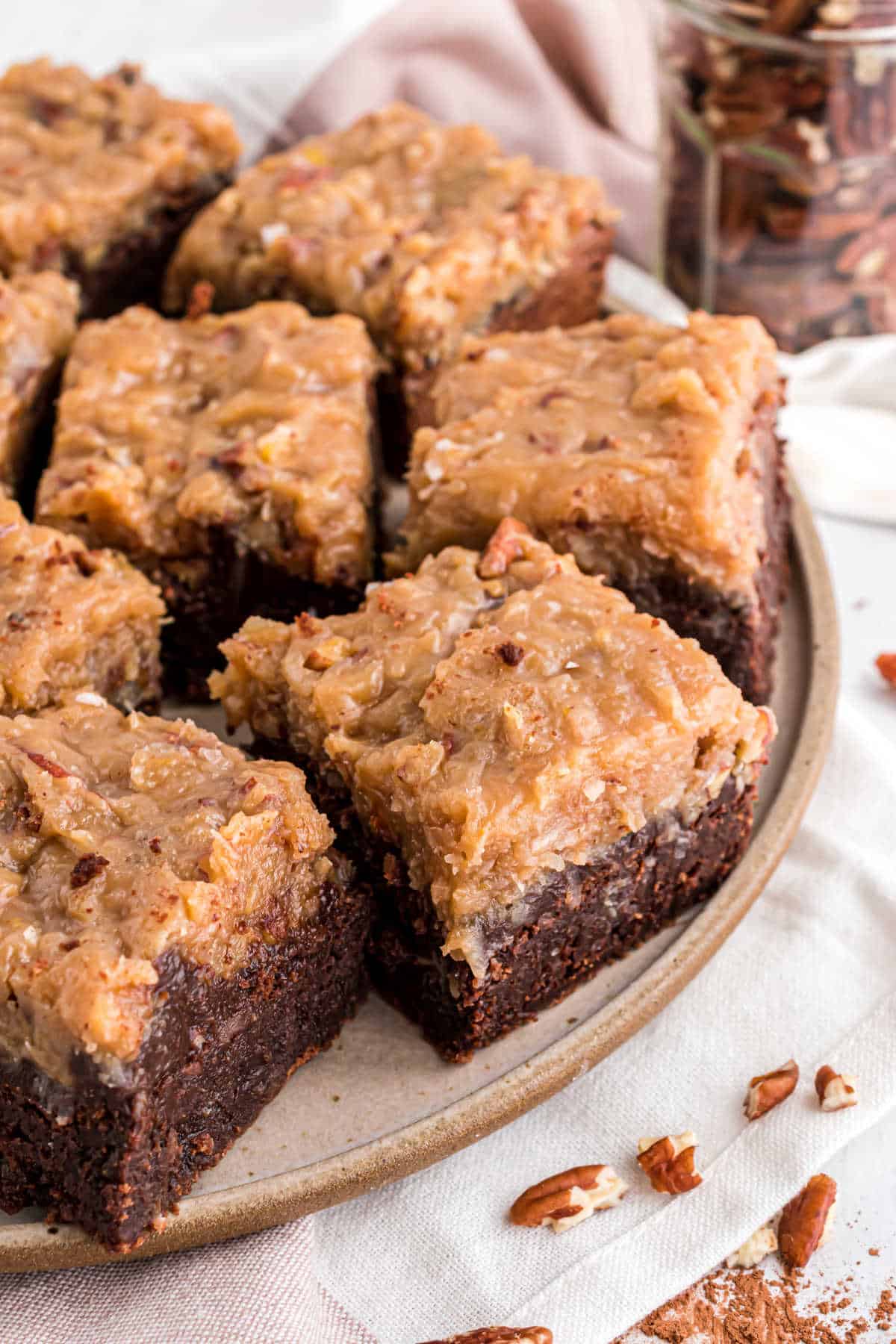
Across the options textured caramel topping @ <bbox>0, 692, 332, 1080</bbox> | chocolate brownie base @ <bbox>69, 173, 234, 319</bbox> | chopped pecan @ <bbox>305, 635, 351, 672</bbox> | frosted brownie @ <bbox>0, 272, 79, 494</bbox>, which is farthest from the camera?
chocolate brownie base @ <bbox>69, 173, 234, 319</bbox>

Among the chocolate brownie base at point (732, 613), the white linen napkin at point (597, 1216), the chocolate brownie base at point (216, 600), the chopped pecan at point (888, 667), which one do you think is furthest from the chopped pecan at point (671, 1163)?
the chopped pecan at point (888, 667)

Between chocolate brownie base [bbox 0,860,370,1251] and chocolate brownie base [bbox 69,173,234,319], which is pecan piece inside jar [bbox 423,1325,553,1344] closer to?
chocolate brownie base [bbox 0,860,370,1251]

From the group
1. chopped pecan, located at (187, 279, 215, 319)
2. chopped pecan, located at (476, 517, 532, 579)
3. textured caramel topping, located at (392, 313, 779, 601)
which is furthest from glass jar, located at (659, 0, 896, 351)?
chopped pecan, located at (476, 517, 532, 579)

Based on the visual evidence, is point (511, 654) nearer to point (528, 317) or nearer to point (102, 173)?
point (528, 317)

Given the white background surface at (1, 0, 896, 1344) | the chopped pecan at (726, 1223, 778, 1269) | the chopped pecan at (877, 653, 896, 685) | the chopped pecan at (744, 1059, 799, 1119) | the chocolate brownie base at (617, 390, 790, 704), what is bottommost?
the chopped pecan at (726, 1223, 778, 1269)

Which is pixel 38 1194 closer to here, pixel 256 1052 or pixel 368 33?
pixel 256 1052

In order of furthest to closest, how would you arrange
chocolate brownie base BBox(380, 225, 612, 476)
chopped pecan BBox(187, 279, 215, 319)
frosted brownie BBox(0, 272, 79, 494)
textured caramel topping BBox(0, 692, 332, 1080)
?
chopped pecan BBox(187, 279, 215, 319) → chocolate brownie base BBox(380, 225, 612, 476) → frosted brownie BBox(0, 272, 79, 494) → textured caramel topping BBox(0, 692, 332, 1080)

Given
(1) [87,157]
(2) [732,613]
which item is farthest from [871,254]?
(1) [87,157]
